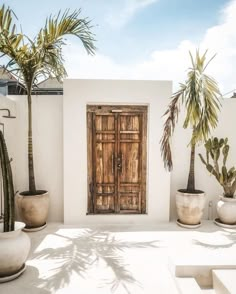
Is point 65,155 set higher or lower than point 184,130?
lower

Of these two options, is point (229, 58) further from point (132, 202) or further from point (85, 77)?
point (132, 202)

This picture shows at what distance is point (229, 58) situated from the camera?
5.19 meters

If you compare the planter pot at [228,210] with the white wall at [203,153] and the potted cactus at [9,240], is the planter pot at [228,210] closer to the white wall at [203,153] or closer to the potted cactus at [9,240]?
the white wall at [203,153]

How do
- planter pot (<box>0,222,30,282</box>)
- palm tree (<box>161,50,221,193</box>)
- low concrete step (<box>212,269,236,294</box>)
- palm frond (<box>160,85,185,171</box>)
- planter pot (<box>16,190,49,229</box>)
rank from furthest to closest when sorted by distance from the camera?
palm frond (<box>160,85,185,171</box>)
planter pot (<box>16,190,49,229</box>)
palm tree (<box>161,50,221,193</box>)
planter pot (<box>0,222,30,282</box>)
low concrete step (<box>212,269,236,294</box>)

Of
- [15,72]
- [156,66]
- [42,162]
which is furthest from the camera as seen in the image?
[156,66]

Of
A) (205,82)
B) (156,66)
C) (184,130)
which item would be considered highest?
(156,66)

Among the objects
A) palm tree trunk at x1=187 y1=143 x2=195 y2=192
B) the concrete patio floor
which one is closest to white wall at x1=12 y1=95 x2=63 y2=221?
the concrete patio floor

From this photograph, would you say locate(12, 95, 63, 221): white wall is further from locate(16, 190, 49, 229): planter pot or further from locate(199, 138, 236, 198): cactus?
locate(199, 138, 236, 198): cactus

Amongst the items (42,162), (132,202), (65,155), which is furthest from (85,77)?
(132,202)

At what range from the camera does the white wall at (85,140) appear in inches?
183

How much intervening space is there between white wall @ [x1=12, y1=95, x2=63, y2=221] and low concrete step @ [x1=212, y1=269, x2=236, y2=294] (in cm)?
332

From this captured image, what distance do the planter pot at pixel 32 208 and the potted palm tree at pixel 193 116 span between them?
8.24 feet

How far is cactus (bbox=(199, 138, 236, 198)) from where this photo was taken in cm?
462

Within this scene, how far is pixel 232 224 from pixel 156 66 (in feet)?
12.9
